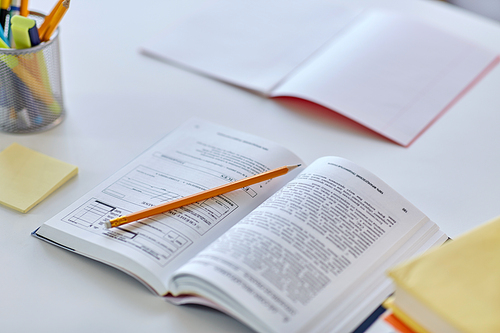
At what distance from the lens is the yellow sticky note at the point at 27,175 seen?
0.71 meters

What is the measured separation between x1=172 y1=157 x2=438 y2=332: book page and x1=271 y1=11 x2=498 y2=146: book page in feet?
0.77

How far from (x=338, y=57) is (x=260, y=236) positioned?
548mm

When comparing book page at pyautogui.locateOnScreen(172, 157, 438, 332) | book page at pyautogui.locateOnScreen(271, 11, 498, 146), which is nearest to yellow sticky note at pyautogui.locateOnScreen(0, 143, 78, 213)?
book page at pyautogui.locateOnScreen(172, 157, 438, 332)

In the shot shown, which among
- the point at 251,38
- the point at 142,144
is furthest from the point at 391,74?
the point at 142,144

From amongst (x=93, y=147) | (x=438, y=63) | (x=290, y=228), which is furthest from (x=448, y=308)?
(x=438, y=63)

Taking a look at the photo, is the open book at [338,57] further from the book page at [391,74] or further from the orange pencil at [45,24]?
the orange pencil at [45,24]

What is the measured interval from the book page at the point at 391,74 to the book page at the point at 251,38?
0.04 m

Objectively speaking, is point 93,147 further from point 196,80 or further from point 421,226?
point 421,226

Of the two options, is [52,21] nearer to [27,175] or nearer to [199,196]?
[27,175]

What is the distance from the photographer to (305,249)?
582 mm

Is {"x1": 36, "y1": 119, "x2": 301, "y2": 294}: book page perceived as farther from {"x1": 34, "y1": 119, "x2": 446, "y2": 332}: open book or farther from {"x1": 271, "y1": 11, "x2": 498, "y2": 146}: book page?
{"x1": 271, "y1": 11, "x2": 498, "y2": 146}: book page

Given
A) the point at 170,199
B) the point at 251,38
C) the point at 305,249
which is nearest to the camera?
the point at 305,249

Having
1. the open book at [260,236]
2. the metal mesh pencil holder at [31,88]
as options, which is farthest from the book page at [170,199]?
the metal mesh pencil holder at [31,88]

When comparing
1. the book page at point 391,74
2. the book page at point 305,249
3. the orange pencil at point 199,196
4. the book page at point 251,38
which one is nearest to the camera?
the book page at point 305,249
